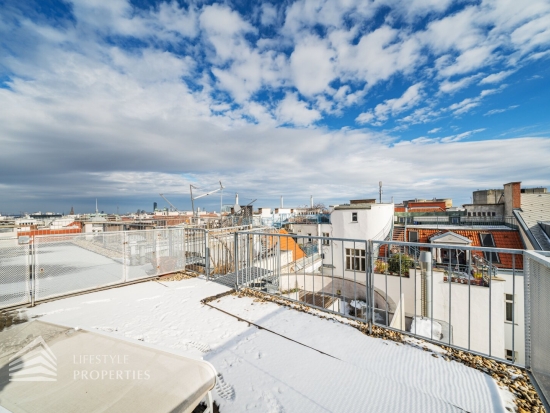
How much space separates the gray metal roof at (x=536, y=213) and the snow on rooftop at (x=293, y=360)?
15178 millimetres

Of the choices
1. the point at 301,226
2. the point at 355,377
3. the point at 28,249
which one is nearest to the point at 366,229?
the point at 301,226

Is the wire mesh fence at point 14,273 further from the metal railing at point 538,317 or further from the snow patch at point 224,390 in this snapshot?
the metal railing at point 538,317

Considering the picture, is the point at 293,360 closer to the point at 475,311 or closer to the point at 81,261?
the point at 81,261

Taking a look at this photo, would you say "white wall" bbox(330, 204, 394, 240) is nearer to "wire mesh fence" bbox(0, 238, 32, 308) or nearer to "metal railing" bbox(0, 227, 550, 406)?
"metal railing" bbox(0, 227, 550, 406)

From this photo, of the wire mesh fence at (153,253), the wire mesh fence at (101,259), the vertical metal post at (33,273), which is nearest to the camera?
the vertical metal post at (33,273)

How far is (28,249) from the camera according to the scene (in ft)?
13.8

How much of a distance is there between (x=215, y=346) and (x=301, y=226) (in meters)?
17.9

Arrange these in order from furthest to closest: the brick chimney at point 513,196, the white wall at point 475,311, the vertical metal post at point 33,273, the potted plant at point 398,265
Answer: the brick chimney at point 513,196
the potted plant at point 398,265
the white wall at point 475,311
the vertical metal post at point 33,273

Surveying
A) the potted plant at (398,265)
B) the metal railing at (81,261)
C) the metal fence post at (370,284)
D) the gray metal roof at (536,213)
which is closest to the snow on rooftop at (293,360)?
the metal fence post at (370,284)

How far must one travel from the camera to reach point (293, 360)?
100 inches

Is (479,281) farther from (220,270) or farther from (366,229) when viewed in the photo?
(220,270)

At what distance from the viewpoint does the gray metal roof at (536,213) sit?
12557 millimetres

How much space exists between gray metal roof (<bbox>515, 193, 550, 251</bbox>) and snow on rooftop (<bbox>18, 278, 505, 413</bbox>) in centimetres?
1518

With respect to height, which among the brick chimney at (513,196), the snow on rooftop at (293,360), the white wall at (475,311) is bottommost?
the white wall at (475,311)
